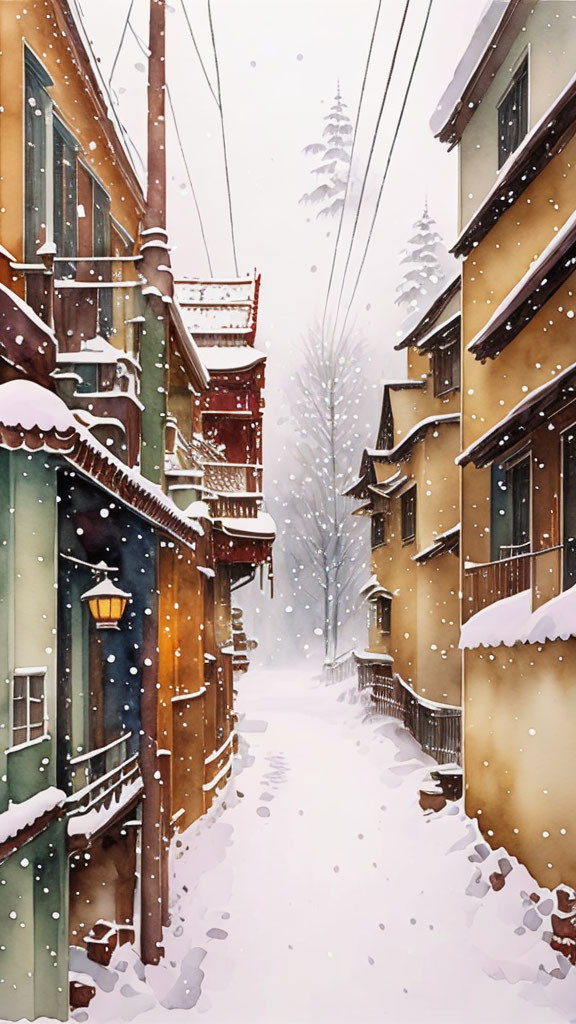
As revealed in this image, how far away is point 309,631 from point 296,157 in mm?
3034

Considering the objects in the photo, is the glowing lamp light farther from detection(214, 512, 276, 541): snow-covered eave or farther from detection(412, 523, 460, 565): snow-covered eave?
detection(412, 523, 460, 565): snow-covered eave

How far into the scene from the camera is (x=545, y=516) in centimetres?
480

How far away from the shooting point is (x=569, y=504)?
461 cm

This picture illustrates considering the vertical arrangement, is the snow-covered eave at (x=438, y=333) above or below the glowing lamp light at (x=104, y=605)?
above

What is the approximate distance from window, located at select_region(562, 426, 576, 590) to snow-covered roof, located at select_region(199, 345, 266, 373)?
199cm

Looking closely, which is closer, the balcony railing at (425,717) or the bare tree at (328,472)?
the bare tree at (328,472)

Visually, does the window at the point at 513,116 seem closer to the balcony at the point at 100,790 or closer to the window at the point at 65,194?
A: the window at the point at 65,194

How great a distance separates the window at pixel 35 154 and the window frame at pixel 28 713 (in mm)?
1897

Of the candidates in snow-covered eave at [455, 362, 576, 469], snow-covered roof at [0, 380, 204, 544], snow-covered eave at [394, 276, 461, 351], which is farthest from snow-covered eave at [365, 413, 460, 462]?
snow-covered roof at [0, 380, 204, 544]

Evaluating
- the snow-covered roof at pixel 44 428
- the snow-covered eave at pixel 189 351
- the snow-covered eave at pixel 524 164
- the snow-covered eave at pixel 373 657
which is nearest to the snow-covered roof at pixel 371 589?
the snow-covered eave at pixel 373 657

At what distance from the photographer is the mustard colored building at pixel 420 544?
564 cm

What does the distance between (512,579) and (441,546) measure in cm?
178

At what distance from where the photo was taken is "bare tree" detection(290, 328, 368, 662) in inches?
192

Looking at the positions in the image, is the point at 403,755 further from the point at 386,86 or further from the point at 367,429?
the point at 386,86
